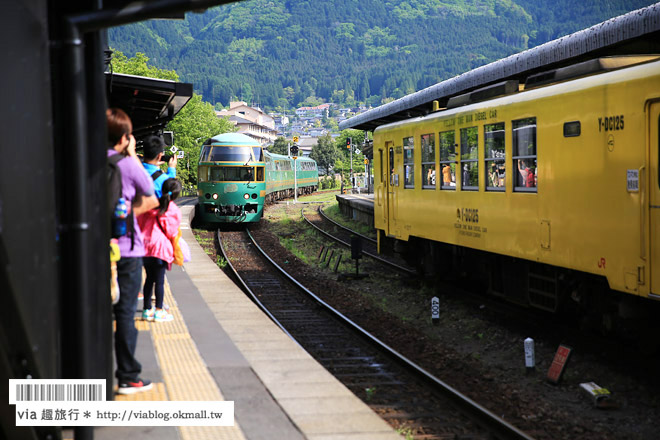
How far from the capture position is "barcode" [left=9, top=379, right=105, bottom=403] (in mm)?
3412

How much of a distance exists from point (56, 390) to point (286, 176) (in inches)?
1697

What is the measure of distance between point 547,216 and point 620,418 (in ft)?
9.56

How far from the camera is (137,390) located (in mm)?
5543

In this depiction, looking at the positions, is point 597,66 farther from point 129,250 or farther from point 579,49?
point 129,250

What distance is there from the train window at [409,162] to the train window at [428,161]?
55 cm

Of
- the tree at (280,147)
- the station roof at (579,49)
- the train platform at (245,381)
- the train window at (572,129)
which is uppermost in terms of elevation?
the tree at (280,147)

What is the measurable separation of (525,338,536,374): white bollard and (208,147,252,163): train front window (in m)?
19.0

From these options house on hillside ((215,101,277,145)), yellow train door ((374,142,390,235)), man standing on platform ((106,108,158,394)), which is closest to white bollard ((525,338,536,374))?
man standing on platform ((106,108,158,394))

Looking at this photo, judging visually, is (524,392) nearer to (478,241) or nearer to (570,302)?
(570,302)

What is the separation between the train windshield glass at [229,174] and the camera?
2639 centimetres

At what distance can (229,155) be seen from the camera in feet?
86.8

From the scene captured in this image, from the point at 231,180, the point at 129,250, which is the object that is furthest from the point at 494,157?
the point at 231,180

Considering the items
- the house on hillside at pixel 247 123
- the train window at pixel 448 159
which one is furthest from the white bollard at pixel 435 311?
the house on hillside at pixel 247 123

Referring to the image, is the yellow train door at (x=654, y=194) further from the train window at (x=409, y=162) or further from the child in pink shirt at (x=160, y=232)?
the train window at (x=409, y=162)
